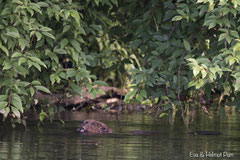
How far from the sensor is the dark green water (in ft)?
27.4

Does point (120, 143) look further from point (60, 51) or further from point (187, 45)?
point (187, 45)

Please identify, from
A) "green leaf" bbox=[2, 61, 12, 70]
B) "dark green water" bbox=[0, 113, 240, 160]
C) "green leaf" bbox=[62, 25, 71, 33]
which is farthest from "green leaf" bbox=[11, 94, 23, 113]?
"green leaf" bbox=[62, 25, 71, 33]

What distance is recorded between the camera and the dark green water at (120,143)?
835cm

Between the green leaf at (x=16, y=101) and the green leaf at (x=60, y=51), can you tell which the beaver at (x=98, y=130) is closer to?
the green leaf at (x=60, y=51)

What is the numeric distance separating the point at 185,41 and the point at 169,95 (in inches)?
34.2

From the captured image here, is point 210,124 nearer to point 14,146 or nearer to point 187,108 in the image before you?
point 187,108

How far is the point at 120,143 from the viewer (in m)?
9.90

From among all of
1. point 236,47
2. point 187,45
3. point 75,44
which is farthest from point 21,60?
point 236,47

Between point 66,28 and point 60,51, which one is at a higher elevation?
point 66,28

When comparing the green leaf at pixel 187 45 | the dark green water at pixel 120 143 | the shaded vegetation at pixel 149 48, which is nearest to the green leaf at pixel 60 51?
the shaded vegetation at pixel 149 48

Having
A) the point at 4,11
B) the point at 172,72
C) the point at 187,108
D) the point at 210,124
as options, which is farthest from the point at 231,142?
the point at 4,11

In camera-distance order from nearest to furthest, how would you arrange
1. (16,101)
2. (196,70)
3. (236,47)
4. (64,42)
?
(196,70), (236,47), (16,101), (64,42)

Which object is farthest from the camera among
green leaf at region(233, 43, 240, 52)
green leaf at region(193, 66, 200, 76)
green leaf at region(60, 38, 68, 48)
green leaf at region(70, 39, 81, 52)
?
green leaf at region(70, 39, 81, 52)

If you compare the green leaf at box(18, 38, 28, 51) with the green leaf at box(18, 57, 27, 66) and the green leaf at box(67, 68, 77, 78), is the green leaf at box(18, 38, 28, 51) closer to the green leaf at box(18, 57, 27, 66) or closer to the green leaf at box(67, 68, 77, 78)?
the green leaf at box(18, 57, 27, 66)
